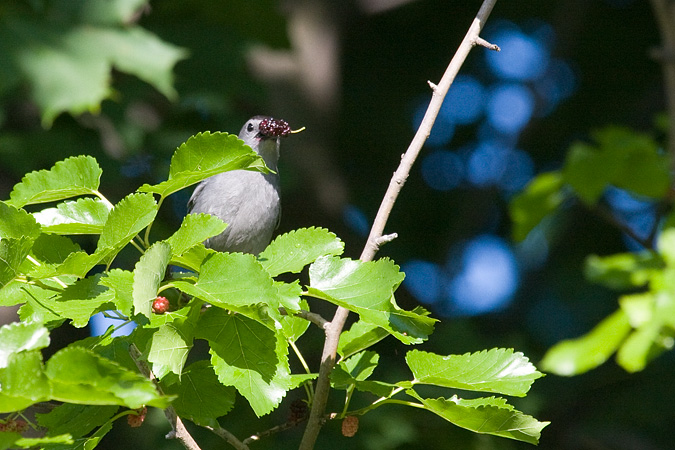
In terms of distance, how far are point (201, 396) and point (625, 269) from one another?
2.35 meters

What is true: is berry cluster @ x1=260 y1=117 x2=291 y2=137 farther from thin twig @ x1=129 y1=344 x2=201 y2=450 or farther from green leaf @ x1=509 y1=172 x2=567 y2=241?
green leaf @ x1=509 y1=172 x2=567 y2=241

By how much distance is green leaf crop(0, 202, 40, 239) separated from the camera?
Answer: 181 cm

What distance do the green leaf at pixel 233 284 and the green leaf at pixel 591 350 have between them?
220cm

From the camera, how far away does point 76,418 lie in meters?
2.03

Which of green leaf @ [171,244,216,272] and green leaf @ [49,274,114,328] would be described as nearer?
green leaf @ [49,274,114,328]

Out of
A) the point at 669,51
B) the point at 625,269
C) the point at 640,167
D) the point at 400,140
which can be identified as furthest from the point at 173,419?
the point at 400,140

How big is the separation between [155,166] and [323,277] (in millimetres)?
4683

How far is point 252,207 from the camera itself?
151 inches

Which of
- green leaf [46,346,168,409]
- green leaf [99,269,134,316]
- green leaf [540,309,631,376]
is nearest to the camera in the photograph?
green leaf [46,346,168,409]

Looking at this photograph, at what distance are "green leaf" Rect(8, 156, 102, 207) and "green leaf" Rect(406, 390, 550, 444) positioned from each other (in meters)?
0.95

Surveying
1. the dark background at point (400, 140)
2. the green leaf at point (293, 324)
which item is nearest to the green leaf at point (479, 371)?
the green leaf at point (293, 324)

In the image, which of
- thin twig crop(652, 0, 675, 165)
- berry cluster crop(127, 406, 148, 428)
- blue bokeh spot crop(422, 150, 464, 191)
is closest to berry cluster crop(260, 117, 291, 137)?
berry cluster crop(127, 406, 148, 428)

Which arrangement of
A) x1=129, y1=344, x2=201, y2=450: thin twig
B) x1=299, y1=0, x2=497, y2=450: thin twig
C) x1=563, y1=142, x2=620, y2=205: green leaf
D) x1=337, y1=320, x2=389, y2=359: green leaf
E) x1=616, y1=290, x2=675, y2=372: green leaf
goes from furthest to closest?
x1=563, y1=142, x2=620, y2=205: green leaf
x1=616, y1=290, x2=675, y2=372: green leaf
x1=337, y1=320, x2=389, y2=359: green leaf
x1=299, y1=0, x2=497, y2=450: thin twig
x1=129, y1=344, x2=201, y2=450: thin twig

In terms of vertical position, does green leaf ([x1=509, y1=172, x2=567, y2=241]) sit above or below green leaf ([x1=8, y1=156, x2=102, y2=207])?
below
